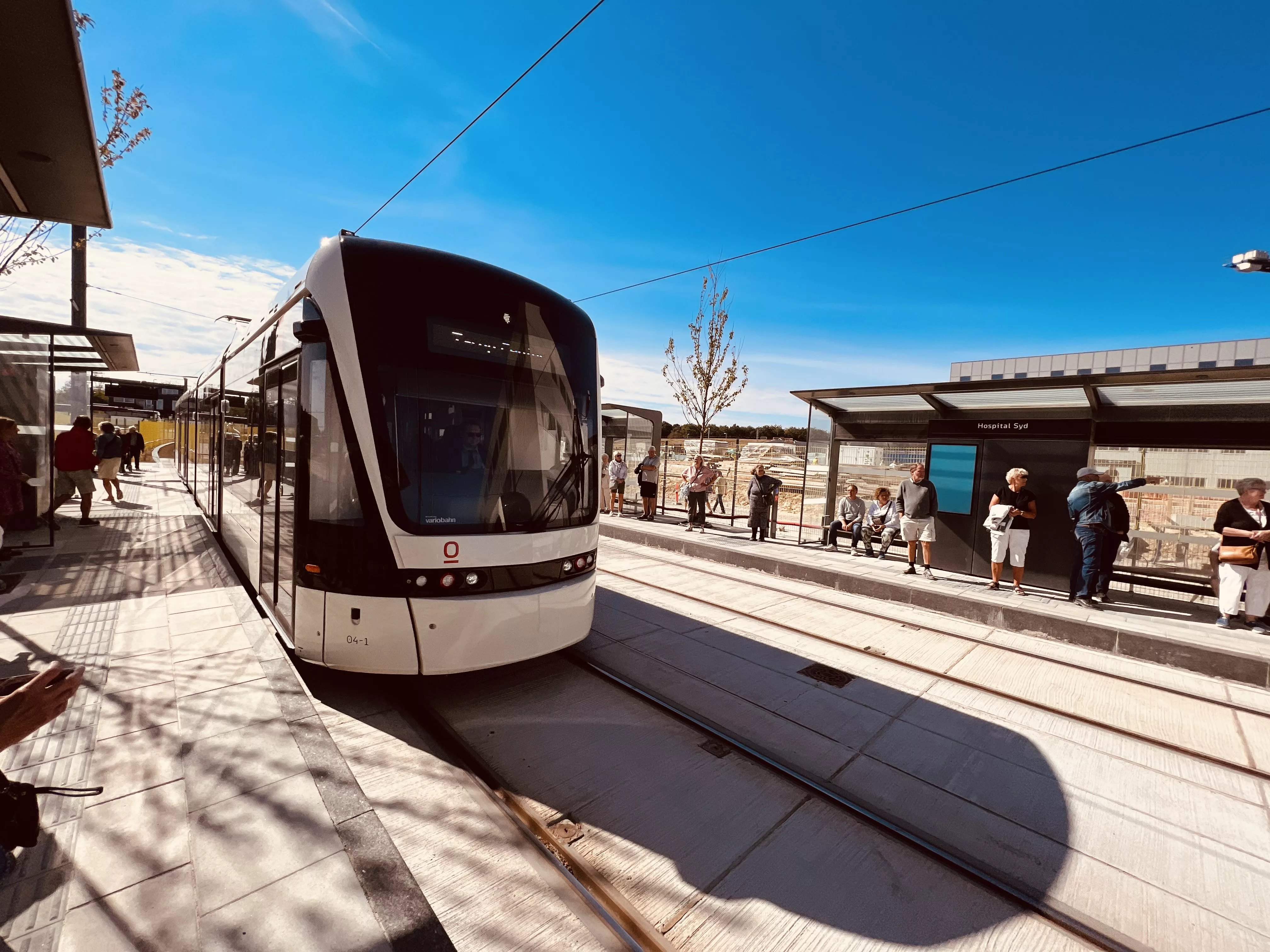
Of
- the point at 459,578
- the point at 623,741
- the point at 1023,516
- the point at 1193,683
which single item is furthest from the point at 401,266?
the point at 1023,516

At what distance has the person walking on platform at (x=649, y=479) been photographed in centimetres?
1498

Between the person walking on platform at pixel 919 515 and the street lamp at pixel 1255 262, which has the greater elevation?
the street lamp at pixel 1255 262

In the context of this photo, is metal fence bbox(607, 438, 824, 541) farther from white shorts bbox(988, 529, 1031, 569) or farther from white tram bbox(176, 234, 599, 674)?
white tram bbox(176, 234, 599, 674)

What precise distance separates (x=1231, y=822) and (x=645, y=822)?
351cm

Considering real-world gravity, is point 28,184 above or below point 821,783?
above

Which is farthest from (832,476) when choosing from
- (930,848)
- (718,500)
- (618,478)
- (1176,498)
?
(930,848)

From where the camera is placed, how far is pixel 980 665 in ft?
18.8

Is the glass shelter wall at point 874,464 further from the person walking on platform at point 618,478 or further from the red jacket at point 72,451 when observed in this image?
the red jacket at point 72,451

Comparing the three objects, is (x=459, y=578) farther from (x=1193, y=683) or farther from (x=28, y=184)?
(x=1193, y=683)

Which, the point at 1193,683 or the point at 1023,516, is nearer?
the point at 1193,683

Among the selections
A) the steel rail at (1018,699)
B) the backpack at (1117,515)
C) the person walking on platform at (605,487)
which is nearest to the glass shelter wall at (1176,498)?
the backpack at (1117,515)

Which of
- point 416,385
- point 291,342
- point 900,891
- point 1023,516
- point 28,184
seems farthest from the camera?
Answer: point 1023,516

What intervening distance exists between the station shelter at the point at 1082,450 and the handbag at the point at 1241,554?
1157 millimetres

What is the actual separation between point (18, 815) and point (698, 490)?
12.2m
